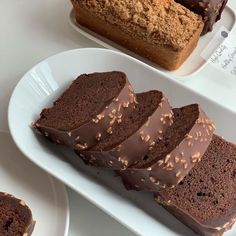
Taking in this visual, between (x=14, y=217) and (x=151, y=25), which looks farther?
(x=151, y=25)

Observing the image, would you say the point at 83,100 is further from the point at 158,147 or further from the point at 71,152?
the point at 158,147

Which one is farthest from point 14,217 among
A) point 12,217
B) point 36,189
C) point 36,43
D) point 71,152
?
point 36,43

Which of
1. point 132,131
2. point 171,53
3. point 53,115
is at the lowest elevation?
point 53,115

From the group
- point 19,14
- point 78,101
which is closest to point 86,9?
point 19,14

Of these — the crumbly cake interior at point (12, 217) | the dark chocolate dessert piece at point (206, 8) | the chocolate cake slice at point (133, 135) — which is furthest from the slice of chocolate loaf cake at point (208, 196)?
the dark chocolate dessert piece at point (206, 8)

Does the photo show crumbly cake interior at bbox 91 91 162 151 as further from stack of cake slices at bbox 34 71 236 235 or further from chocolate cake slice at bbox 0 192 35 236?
chocolate cake slice at bbox 0 192 35 236

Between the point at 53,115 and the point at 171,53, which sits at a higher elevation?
the point at 171,53

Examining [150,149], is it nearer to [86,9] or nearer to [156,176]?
[156,176]
